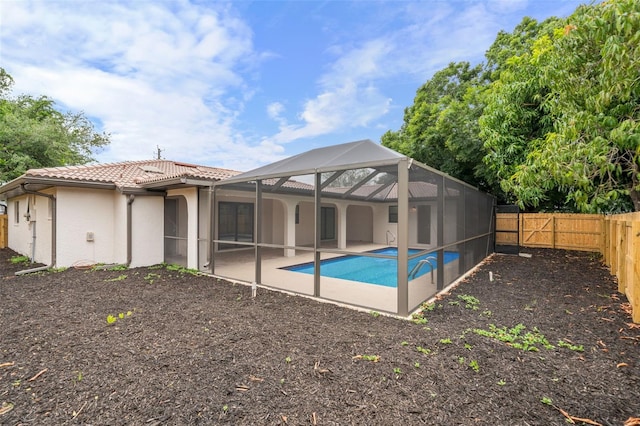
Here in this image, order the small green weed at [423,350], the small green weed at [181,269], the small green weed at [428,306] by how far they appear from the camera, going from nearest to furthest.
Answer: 1. the small green weed at [423,350]
2. the small green weed at [428,306]
3. the small green weed at [181,269]

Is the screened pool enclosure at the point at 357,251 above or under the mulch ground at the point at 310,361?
above

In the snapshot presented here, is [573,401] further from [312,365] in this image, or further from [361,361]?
[312,365]

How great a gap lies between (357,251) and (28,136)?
1784cm

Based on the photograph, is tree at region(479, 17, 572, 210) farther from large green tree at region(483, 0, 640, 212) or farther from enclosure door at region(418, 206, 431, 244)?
Answer: enclosure door at region(418, 206, 431, 244)

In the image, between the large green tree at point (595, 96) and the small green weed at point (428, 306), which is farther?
the small green weed at point (428, 306)

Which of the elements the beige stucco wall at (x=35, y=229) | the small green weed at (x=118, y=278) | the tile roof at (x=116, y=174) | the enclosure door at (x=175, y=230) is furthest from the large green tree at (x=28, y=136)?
the small green weed at (x=118, y=278)

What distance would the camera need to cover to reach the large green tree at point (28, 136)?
14.4 meters

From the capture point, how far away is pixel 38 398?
2.46 metres

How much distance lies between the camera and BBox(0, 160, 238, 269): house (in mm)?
8000

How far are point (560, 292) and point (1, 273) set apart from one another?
44.6ft

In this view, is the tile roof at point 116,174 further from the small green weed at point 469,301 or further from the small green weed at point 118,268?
the small green weed at point 469,301

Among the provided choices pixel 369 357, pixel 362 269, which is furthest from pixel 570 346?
pixel 362 269

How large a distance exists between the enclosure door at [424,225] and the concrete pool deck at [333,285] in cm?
70

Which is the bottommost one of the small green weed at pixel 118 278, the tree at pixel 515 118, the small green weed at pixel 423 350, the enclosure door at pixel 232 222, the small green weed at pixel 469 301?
the small green weed at pixel 118 278
